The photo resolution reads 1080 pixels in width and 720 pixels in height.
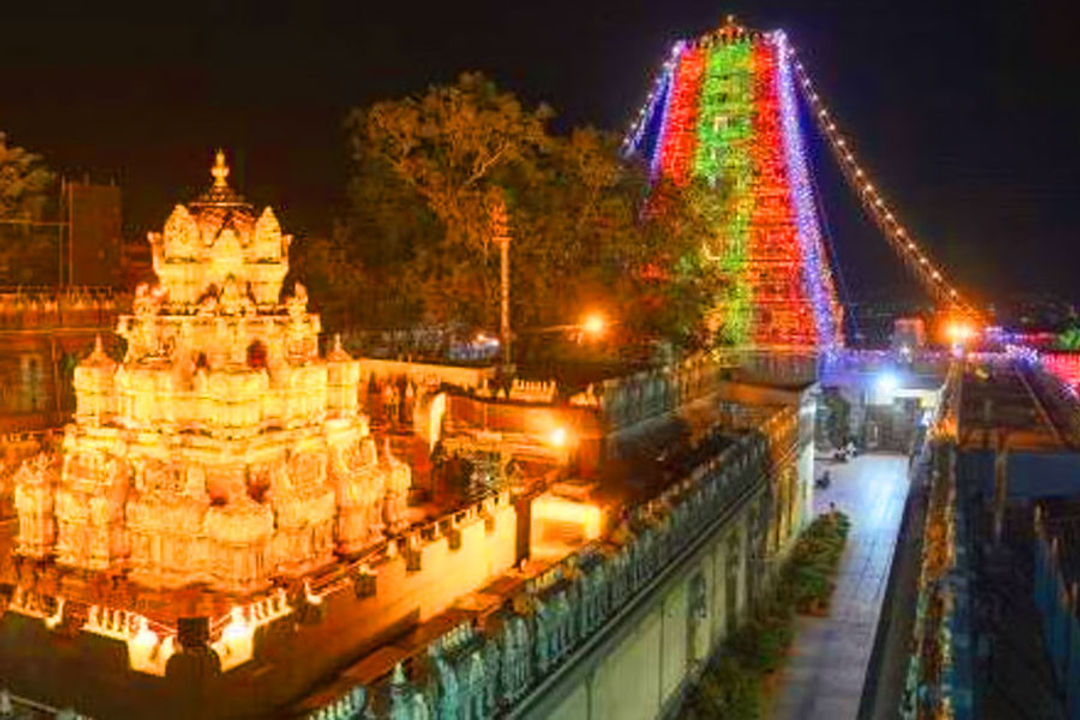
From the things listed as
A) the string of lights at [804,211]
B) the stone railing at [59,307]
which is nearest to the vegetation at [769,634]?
the stone railing at [59,307]

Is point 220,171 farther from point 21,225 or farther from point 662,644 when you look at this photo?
point 21,225

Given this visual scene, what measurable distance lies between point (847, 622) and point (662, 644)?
861 cm

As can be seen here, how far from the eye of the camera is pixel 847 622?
24.8 metres


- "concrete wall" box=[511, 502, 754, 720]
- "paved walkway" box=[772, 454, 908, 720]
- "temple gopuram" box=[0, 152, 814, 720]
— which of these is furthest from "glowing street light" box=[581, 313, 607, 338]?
"concrete wall" box=[511, 502, 754, 720]

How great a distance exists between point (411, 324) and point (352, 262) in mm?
2822

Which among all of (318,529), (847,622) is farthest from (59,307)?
(847,622)

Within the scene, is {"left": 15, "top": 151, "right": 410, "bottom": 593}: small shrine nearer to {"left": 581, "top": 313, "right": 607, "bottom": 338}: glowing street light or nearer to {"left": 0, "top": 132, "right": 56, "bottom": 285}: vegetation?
{"left": 581, "top": 313, "right": 607, "bottom": 338}: glowing street light

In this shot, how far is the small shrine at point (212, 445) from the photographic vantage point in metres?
18.8

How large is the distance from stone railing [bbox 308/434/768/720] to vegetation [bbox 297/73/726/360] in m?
14.7

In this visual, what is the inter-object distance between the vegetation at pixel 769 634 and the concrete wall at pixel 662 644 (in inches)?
13.4

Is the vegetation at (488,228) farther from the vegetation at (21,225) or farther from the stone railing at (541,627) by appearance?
the stone railing at (541,627)

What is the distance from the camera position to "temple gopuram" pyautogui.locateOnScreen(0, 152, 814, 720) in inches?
527

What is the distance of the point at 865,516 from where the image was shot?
111 ft

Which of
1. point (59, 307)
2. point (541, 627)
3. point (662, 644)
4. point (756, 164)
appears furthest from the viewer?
point (756, 164)
